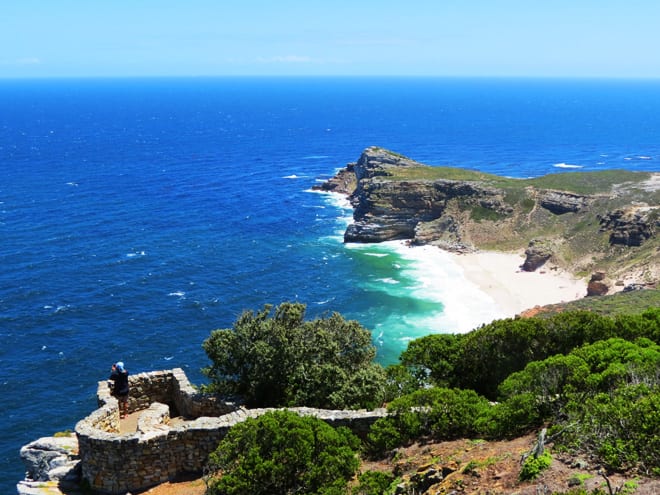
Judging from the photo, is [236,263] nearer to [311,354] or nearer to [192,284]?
[192,284]

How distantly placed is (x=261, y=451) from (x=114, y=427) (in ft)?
29.2

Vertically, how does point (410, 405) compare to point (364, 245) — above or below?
above

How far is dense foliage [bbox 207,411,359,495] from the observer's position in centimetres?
1812

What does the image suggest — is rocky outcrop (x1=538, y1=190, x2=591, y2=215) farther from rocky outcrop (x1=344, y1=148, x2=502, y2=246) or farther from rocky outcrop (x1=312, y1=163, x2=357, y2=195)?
rocky outcrop (x1=312, y1=163, x2=357, y2=195)

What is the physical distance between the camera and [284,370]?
26.9 m

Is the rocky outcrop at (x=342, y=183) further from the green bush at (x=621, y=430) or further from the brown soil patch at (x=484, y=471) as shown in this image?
the green bush at (x=621, y=430)

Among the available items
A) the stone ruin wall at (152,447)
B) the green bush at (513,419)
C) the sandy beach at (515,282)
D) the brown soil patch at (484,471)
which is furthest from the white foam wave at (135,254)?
the green bush at (513,419)

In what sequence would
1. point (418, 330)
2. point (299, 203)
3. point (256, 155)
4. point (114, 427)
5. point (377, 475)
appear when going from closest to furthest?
point (377, 475) → point (114, 427) → point (418, 330) → point (299, 203) → point (256, 155)

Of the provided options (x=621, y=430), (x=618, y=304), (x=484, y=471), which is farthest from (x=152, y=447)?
(x=618, y=304)

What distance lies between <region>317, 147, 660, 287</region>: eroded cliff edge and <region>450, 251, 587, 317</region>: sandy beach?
2499mm

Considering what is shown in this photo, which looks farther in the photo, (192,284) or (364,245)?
(364,245)

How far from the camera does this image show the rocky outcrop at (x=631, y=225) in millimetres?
90875

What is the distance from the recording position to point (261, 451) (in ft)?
61.3

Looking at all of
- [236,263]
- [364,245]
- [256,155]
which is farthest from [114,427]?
[256,155]
